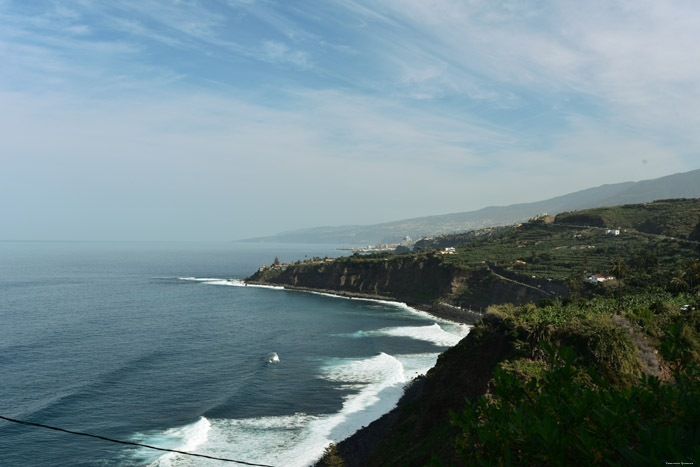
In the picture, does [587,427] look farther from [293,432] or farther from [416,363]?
[416,363]

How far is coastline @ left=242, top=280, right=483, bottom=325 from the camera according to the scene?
307 feet

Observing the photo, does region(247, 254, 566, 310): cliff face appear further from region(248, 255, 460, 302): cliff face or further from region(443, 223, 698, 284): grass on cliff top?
region(443, 223, 698, 284): grass on cliff top

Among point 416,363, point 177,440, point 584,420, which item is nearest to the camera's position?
point 584,420

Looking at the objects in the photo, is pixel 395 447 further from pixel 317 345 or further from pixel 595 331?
pixel 317 345

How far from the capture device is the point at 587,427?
7215 millimetres

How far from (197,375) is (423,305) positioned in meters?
70.7

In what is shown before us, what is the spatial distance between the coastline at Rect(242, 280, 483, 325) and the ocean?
5277 millimetres

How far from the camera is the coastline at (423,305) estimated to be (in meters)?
93.5

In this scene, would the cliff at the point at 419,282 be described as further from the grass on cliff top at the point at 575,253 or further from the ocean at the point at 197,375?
the ocean at the point at 197,375

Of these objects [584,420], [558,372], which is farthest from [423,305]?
[584,420]

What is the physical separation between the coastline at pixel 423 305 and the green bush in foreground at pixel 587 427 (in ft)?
247

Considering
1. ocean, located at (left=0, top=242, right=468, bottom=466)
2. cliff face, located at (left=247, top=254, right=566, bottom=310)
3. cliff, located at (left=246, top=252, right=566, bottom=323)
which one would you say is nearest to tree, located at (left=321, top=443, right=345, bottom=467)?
ocean, located at (left=0, top=242, right=468, bottom=466)

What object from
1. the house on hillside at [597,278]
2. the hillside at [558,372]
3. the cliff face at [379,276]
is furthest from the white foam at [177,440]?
the cliff face at [379,276]

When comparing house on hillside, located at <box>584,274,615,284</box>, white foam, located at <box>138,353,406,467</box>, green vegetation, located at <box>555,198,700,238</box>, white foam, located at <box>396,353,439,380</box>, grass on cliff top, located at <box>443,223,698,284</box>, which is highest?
green vegetation, located at <box>555,198,700,238</box>
